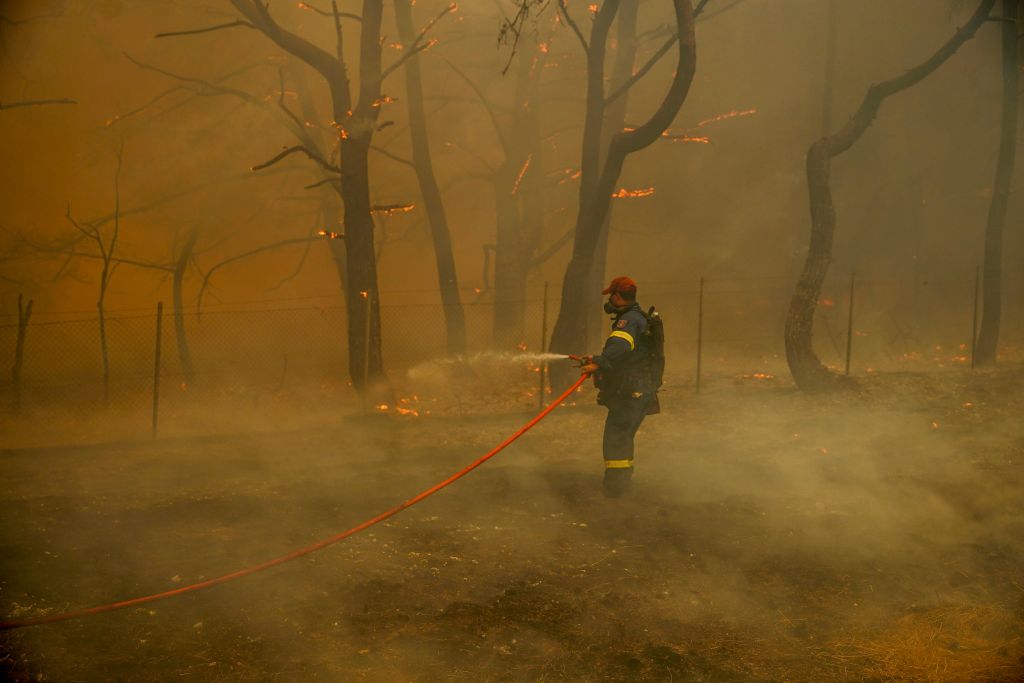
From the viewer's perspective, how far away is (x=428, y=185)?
15.6 meters

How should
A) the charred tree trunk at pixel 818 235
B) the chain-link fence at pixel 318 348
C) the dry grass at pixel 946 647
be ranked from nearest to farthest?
the dry grass at pixel 946 647 → the charred tree trunk at pixel 818 235 → the chain-link fence at pixel 318 348

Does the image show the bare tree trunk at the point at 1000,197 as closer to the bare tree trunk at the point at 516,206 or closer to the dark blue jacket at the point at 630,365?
the bare tree trunk at the point at 516,206

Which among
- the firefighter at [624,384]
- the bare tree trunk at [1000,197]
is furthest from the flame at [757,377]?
the firefighter at [624,384]

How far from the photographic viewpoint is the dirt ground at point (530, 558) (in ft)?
15.8

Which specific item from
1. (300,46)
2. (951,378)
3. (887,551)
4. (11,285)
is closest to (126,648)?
(887,551)

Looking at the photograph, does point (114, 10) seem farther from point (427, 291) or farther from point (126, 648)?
point (126, 648)

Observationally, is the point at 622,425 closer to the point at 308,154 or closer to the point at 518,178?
the point at 308,154

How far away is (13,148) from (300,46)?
1044 centimetres

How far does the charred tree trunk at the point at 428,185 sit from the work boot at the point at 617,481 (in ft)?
27.8

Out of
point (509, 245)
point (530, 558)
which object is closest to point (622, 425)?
point (530, 558)

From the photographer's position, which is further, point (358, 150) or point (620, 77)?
point (620, 77)

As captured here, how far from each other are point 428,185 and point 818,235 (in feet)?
22.2

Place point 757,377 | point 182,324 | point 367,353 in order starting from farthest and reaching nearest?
point 182,324, point 757,377, point 367,353

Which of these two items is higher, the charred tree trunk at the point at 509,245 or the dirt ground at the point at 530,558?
the charred tree trunk at the point at 509,245
